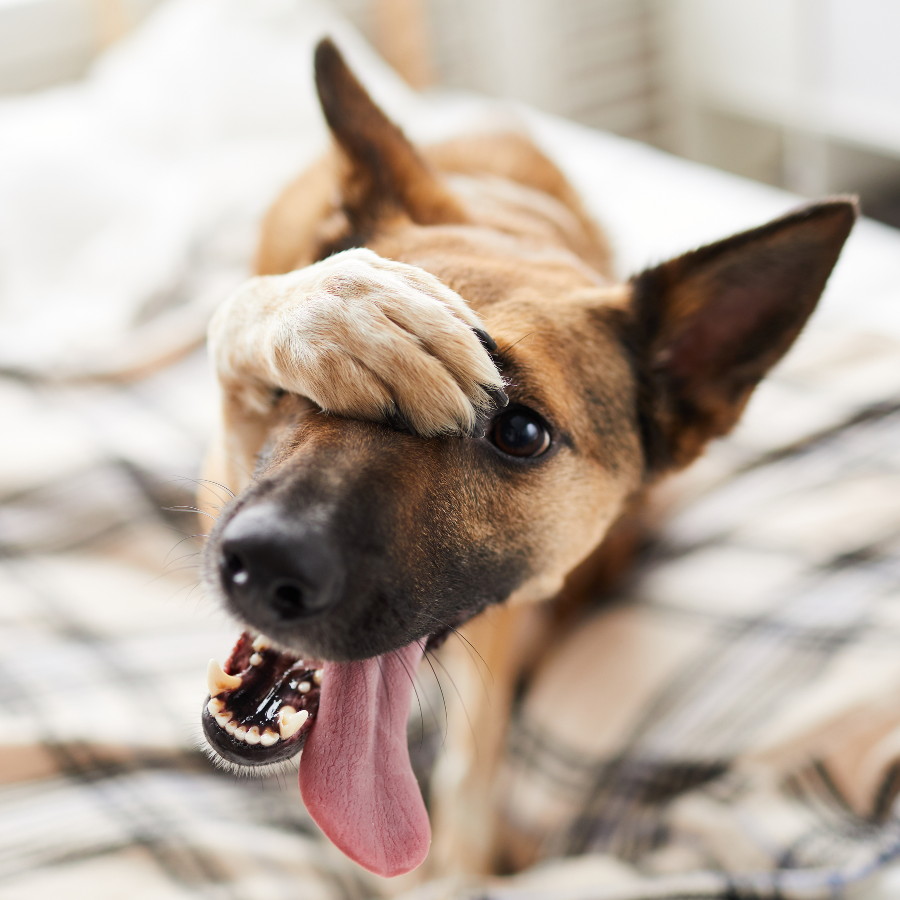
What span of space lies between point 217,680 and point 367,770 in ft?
0.70

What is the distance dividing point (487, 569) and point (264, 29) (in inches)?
118

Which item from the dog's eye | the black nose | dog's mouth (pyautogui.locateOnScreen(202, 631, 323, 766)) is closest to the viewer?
the black nose

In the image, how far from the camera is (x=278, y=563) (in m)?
0.80

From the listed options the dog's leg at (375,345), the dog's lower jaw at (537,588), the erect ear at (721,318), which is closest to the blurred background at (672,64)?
the erect ear at (721,318)

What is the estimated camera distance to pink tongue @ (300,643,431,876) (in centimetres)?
96

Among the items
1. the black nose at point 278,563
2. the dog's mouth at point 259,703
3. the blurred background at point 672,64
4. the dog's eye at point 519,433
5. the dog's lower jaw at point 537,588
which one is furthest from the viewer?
the blurred background at point 672,64

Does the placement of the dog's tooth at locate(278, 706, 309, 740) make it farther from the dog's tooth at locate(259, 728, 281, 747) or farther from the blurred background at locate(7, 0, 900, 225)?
the blurred background at locate(7, 0, 900, 225)

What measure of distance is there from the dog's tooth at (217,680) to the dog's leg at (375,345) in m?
0.32

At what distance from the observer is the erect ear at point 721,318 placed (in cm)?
119

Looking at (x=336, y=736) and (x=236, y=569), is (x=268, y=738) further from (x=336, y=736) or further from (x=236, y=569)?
(x=236, y=569)

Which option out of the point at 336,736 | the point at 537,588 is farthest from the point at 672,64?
the point at 336,736

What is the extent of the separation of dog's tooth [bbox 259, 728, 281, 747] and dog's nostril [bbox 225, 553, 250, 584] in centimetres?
20

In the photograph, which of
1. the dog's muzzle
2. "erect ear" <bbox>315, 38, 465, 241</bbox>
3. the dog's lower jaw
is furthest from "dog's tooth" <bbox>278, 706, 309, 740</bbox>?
"erect ear" <bbox>315, 38, 465, 241</bbox>

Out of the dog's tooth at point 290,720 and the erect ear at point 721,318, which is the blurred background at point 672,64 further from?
the dog's tooth at point 290,720
